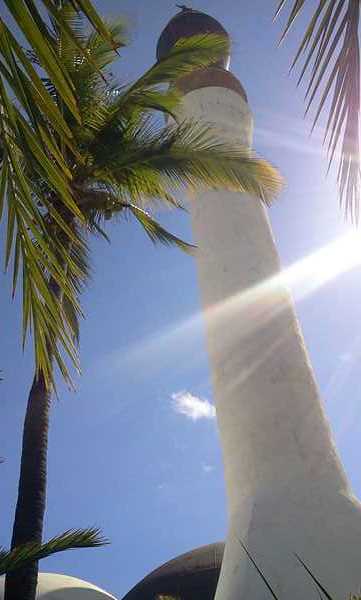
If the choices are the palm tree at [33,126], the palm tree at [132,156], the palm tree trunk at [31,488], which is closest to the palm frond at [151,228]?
the palm tree at [132,156]

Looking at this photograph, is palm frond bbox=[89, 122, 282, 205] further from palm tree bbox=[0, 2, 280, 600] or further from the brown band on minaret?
the brown band on minaret

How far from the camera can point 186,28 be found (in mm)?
14922

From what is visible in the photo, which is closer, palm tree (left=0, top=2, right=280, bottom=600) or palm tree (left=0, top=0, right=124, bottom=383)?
palm tree (left=0, top=0, right=124, bottom=383)

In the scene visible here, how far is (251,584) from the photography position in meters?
7.04

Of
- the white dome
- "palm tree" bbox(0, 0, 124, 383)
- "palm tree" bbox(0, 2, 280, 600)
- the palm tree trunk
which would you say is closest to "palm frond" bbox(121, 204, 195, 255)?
"palm tree" bbox(0, 2, 280, 600)

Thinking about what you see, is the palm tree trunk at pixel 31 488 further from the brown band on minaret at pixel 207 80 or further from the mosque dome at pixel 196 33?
the mosque dome at pixel 196 33

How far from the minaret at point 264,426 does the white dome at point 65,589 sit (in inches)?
229

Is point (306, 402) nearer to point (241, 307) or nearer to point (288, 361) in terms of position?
point (288, 361)

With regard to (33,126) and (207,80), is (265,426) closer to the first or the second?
(33,126)

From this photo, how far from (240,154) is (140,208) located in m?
1.53

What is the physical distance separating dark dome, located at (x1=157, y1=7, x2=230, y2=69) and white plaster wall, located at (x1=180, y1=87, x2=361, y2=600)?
5.50 metres

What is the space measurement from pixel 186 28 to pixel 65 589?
13641 millimetres

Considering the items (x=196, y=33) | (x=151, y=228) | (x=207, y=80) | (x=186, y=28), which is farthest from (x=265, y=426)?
(x=186, y=28)

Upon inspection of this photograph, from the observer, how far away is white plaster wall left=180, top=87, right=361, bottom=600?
708cm
